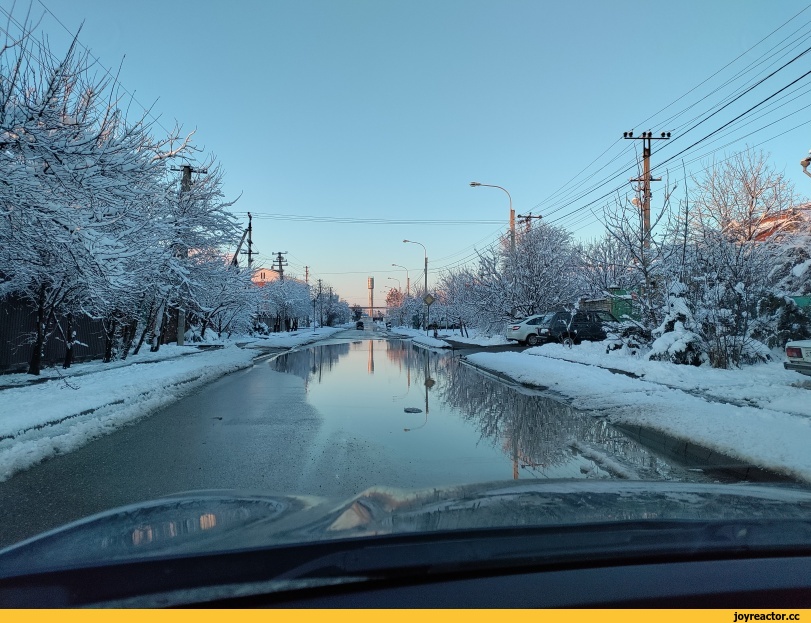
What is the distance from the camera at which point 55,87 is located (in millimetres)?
9250

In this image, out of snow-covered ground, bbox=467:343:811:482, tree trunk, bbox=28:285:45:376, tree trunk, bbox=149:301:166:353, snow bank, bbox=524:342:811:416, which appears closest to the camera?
snow-covered ground, bbox=467:343:811:482

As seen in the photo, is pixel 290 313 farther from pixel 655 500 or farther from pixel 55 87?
pixel 655 500

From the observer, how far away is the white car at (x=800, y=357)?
1009cm

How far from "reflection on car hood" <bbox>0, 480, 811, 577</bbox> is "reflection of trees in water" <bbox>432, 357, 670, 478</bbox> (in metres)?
2.92

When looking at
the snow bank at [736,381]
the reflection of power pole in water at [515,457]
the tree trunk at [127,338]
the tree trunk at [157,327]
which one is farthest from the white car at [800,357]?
the tree trunk at [157,327]

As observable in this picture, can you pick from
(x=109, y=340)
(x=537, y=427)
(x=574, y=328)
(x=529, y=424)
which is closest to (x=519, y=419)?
(x=529, y=424)

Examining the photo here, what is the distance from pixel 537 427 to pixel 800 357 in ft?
17.8

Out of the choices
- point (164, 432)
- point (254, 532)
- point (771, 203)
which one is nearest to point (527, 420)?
point (164, 432)

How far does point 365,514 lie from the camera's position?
283cm

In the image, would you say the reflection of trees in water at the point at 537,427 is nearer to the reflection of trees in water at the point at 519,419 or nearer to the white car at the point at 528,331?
the reflection of trees in water at the point at 519,419

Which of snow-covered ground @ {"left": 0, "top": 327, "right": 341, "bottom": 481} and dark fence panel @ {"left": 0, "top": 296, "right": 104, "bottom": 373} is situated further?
dark fence panel @ {"left": 0, "top": 296, "right": 104, "bottom": 373}

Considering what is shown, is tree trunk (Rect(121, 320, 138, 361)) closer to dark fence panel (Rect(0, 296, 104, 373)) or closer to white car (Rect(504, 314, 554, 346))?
dark fence panel (Rect(0, 296, 104, 373))

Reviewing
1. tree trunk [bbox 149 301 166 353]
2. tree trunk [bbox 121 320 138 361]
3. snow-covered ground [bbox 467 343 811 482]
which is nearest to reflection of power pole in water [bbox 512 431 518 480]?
snow-covered ground [bbox 467 343 811 482]

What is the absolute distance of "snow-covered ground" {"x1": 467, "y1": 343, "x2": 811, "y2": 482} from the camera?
6488 mm
